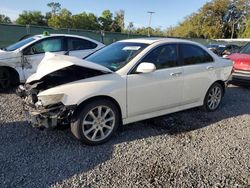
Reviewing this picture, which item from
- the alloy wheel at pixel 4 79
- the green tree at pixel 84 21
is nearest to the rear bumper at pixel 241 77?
the alloy wheel at pixel 4 79

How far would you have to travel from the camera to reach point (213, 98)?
598 cm

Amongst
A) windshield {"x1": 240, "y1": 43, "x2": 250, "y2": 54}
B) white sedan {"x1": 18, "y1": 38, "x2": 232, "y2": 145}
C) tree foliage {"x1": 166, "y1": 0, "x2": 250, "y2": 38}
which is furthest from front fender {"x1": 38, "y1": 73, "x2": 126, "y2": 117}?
tree foliage {"x1": 166, "y1": 0, "x2": 250, "y2": 38}

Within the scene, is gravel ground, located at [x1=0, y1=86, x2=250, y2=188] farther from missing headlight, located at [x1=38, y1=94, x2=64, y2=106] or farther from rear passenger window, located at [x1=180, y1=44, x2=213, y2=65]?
rear passenger window, located at [x1=180, y1=44, x2=213, y2=65]

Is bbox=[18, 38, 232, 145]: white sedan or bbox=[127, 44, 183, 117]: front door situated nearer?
bbox=[18, 38, 232, 145]: white sedan

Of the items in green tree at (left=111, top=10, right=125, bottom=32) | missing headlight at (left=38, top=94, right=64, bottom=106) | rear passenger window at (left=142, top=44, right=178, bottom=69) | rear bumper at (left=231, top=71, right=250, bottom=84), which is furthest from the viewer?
green tree at (left=111, top=10, right=125, bottom=32)

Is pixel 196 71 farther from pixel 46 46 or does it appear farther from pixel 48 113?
pixel 46 46

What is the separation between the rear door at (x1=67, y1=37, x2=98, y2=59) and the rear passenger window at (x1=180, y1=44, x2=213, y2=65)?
374 centimetres

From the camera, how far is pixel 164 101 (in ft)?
15.9

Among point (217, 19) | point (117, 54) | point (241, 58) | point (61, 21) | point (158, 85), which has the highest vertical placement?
point (217, 19)

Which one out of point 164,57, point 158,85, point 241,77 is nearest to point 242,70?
point 241,77

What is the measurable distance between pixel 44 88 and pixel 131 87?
4.26 feet

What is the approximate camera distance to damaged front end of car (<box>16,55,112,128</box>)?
3.80m

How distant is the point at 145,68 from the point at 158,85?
49cm

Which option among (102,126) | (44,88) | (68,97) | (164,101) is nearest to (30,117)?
(44,88)
